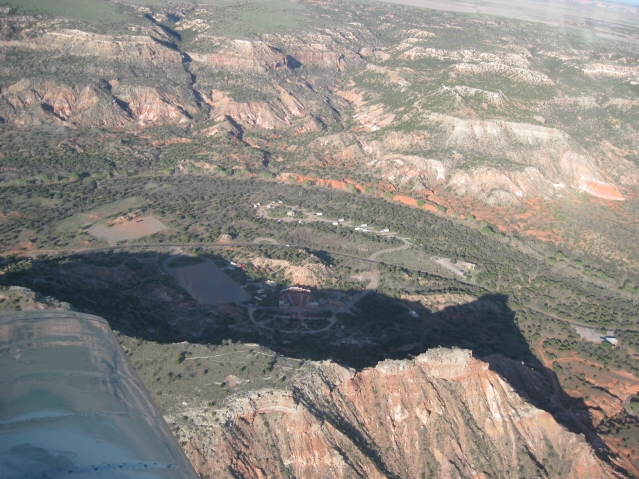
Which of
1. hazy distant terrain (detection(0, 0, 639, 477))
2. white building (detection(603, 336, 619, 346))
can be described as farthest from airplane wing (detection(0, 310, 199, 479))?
white building (detection(603, 336, 619, 346))

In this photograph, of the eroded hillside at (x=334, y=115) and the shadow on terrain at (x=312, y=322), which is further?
the eroded hillside at (x=334, y=115)

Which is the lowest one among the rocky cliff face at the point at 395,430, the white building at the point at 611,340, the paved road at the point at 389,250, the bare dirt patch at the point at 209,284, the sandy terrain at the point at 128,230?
the sandy terrain at the point at 128,230

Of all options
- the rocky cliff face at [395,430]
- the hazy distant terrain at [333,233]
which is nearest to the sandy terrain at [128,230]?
the hazy distant terrain at [333,233]

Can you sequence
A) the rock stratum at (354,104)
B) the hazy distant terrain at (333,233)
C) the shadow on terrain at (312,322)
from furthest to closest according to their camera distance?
the rock stratum at (354,104), the shadow on terrain at (312,322), the hazy distant terrain at (333,233)

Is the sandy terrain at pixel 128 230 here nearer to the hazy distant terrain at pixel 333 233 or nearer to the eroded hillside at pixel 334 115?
→ the hazy distant terrain at pixel 333 233

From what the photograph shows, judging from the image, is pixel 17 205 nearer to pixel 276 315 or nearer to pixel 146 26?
pixel 276 315

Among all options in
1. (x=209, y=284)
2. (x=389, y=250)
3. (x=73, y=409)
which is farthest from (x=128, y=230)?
(x=73, y=409)

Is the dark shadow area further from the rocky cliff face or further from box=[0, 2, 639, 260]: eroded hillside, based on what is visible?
the rocky cliff face

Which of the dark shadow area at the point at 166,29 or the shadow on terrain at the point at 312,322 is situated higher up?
the dark shadow area at the point at 166,29
